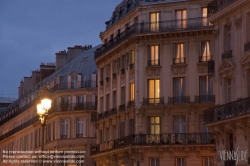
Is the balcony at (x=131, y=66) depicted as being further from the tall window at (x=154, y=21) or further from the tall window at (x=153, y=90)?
the tall window at (x=154, y=21)

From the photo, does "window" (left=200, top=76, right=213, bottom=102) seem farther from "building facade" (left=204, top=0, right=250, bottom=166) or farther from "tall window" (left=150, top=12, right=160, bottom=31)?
"building facade" (left=204, top=0, right=250, bottom=166)

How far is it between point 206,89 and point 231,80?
1717 cm

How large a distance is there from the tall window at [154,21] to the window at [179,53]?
2311 millimetres

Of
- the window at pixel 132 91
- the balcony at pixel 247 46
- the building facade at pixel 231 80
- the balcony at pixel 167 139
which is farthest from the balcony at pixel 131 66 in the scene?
the balcony at pixel 247 46

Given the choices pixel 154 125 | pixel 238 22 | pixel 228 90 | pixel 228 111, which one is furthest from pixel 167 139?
pixel 238 22

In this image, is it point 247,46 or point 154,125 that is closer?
point 247,46

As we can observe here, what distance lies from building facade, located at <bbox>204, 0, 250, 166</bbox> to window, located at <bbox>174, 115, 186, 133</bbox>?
15.2 metres

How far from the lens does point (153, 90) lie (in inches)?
2527

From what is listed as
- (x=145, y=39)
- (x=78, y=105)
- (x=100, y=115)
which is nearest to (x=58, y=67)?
(x=78, y=105)

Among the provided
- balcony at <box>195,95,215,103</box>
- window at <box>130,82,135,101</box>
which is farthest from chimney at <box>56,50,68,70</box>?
balcony at <box>195,95,215,103</box>

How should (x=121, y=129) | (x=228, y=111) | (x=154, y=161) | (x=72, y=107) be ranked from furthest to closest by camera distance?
1. (x=72, y=107)
2. (x=121, y=129)
3. (x=154, y=161)
4. (x=228, y=111)

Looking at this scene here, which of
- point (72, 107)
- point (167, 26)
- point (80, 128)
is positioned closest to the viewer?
point (167, 26)

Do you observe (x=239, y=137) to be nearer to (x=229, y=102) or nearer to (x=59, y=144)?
(x=229, y=102)

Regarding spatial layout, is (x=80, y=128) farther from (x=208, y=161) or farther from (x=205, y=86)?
(x=208, y=161)
